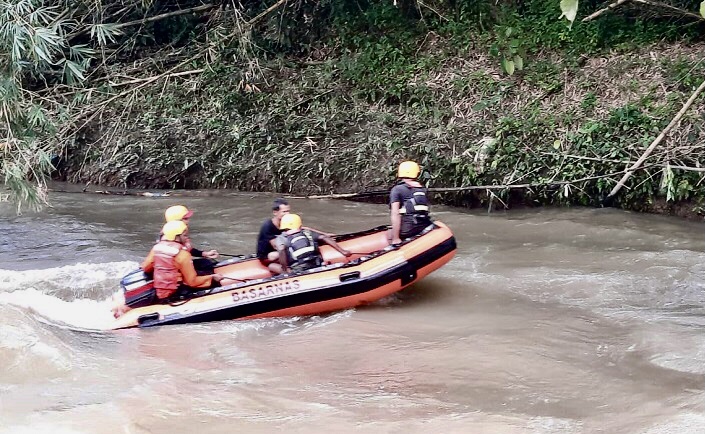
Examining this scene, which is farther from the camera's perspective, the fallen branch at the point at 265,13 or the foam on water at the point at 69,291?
the fallen branch at the point at 265,13

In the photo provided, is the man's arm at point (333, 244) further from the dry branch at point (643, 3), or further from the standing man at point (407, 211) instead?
the dry branch at point (643, 3)

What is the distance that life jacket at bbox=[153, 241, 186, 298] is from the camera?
6793mm

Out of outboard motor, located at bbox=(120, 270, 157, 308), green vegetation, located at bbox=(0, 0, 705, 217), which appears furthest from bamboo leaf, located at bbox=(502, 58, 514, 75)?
green vegetation, located at bbox=(0, 0, 705, 217)

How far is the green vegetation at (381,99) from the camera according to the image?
10211mm

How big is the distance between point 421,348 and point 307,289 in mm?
1497

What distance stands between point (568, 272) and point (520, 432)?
162 inches

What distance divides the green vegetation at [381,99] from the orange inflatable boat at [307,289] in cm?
277

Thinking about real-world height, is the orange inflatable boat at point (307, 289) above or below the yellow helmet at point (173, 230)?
below

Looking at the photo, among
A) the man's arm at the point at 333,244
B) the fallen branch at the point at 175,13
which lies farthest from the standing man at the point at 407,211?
the fallen branch at the point at 175,13

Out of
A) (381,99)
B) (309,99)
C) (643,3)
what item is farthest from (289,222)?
(309,99)

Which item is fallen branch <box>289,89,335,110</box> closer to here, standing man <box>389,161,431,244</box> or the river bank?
the river bank

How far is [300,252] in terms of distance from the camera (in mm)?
7090

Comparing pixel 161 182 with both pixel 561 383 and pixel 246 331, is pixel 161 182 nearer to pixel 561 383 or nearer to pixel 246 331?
pixel 246 331

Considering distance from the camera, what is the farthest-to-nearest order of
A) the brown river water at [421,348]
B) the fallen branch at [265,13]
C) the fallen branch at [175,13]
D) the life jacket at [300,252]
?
the fallen branch at [175,13], the fallen branch at [265,13], the life jacket at [300,252], the brown river water at [421,348]
